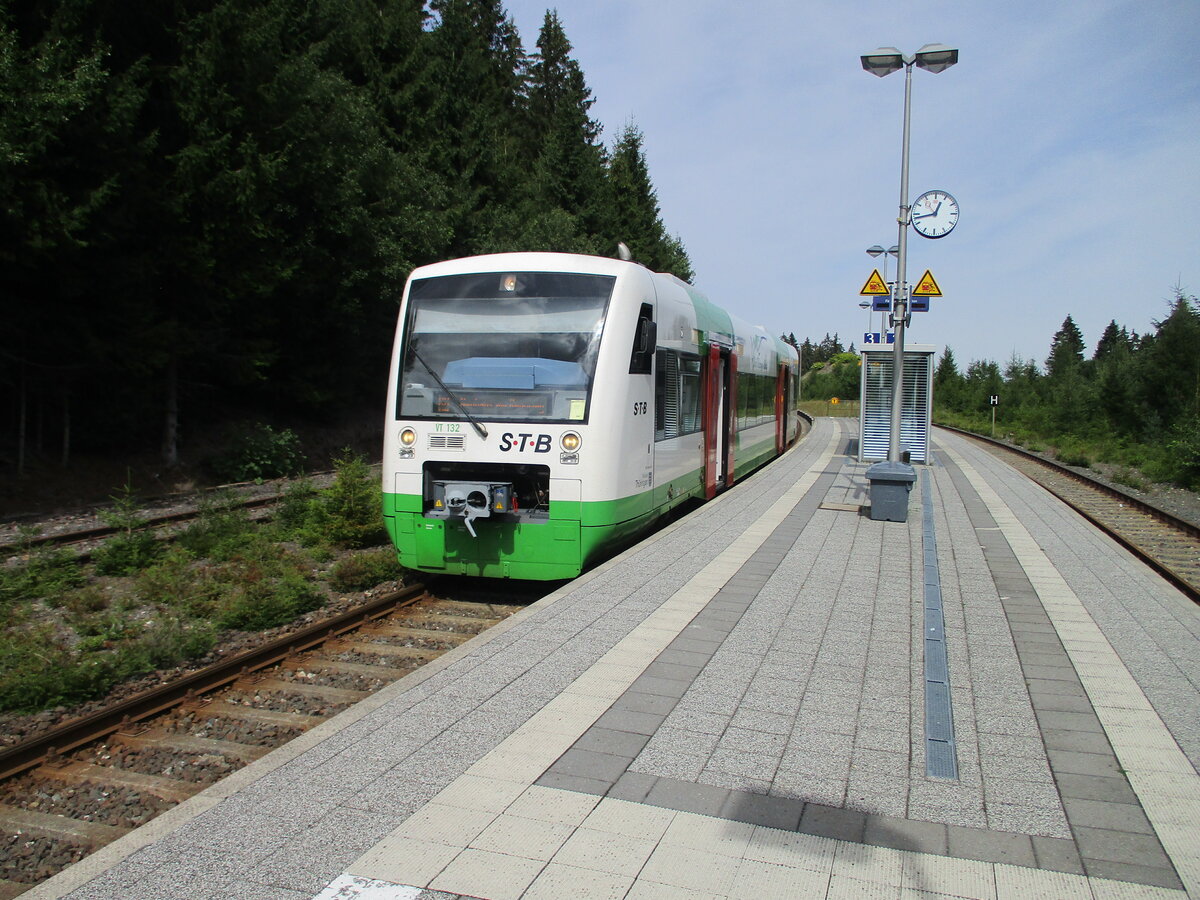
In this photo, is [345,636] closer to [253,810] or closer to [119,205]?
[253,810]

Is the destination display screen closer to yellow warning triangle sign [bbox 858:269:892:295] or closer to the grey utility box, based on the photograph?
the grey utility box

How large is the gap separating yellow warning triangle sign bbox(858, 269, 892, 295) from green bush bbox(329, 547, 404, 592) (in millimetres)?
8892

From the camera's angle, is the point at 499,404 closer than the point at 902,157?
Yes

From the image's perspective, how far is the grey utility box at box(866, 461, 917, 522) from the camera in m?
11.4

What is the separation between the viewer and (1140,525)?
14305 millimetres

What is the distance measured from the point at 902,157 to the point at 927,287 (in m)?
2.00

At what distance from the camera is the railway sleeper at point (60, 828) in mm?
3892

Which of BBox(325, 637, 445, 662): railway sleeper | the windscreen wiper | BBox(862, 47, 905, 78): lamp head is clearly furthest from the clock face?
BBox(325, 637, 445, 662): railway sleeper

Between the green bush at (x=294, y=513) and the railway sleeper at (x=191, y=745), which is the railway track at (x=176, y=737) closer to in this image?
the railway sleeper at (x=191, y=745)

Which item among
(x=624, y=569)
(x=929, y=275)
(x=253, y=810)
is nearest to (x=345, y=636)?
(x=624, y=569)

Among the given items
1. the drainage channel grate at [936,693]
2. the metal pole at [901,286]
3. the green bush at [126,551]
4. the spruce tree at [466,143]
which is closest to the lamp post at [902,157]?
the metal pole at [901,286]

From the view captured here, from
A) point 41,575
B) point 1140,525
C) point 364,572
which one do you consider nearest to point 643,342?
point 364,572

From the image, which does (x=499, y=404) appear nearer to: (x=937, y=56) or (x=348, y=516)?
(x=348, y=516)

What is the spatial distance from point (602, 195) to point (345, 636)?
1467 inches
